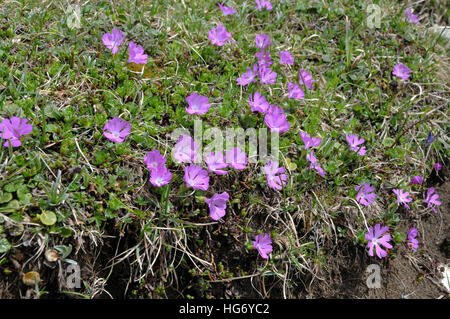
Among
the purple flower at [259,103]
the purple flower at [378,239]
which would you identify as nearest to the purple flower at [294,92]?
the purple flower at [259,103]

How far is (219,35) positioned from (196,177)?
1.18m

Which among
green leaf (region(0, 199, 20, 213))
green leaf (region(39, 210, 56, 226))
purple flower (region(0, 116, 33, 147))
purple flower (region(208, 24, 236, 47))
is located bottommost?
green leaf (region(39, 210, 56, 226))

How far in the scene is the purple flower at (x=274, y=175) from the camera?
2518 millimetres

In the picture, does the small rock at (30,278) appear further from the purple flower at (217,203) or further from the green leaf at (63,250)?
the purple flower at (217,203)

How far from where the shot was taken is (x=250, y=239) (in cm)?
245

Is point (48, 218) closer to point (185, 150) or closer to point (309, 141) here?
point (185, 150)

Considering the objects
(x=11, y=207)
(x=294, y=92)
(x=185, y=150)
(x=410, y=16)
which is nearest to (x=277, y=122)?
(x=294, y=92)

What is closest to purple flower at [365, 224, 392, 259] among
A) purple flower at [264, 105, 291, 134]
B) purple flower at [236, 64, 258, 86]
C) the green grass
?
the green grass

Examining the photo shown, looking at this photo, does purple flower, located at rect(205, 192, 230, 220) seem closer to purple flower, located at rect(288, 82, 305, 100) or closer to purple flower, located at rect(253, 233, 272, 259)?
purple flower, located at rect(253, 233, 272, 259)

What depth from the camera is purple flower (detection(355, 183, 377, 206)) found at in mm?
2713

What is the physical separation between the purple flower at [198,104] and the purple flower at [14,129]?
87 centimetres

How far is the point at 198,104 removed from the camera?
2.58 metres

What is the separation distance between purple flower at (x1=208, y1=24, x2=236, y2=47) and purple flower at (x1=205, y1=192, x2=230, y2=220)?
118 cm

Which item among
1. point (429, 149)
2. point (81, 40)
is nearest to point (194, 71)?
point (81, 40)
